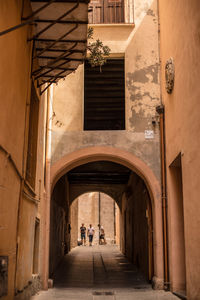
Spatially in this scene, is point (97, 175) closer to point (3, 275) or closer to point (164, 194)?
point (164, 194)

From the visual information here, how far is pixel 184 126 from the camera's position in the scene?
8.41 meters

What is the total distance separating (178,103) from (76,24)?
3320mm

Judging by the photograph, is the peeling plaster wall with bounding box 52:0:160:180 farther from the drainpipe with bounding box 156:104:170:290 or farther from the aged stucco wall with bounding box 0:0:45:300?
the aged stucco wall with bounding box 0:0:45:300

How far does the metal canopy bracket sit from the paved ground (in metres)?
4.74

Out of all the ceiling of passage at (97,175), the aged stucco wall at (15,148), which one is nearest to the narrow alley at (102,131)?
the aged stucco wall at (15,148)

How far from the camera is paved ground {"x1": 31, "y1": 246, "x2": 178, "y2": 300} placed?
351 inches

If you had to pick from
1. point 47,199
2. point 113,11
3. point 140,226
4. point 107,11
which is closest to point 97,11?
point 107,11

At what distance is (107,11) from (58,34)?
5.33m

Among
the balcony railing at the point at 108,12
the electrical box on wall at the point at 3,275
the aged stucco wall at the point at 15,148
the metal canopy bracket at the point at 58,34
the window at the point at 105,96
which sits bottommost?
the electrical box on wall at the point at 3,275

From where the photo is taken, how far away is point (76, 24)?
6.59 meters

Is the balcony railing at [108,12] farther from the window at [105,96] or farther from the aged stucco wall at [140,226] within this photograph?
the aged stucco wall at [140,226]

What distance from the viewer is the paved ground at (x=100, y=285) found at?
29.2 feet

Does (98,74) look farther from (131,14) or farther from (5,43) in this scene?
(5,43)

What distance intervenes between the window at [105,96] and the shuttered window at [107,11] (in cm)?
117
